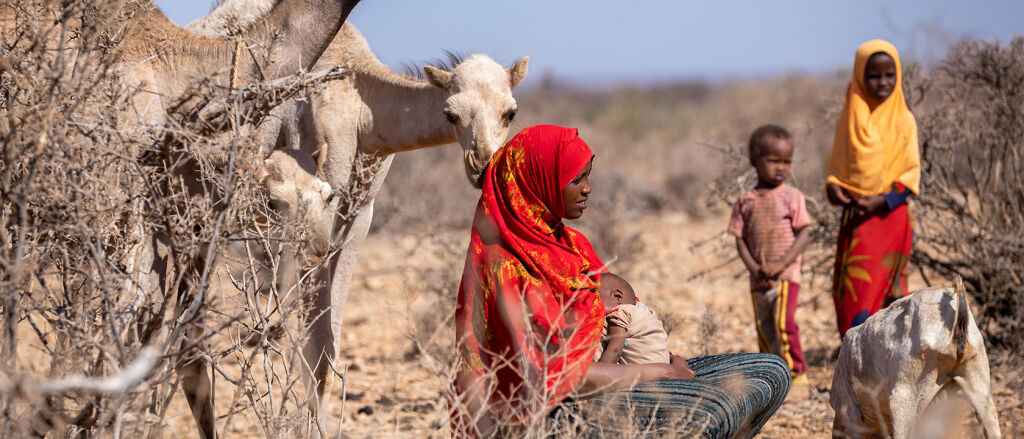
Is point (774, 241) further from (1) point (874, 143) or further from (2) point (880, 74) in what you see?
(2) point (880, 74)

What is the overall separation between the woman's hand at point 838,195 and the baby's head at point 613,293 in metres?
2.29

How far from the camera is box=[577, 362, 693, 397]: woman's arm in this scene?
3.25 m

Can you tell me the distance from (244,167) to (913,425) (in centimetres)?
243

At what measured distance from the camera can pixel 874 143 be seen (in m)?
5.44

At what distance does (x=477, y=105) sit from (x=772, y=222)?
2.23m

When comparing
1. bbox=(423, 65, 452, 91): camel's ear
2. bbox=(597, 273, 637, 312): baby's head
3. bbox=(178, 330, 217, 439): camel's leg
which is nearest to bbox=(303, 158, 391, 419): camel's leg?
bbox=(178, 330, 217, 439): camel's leg

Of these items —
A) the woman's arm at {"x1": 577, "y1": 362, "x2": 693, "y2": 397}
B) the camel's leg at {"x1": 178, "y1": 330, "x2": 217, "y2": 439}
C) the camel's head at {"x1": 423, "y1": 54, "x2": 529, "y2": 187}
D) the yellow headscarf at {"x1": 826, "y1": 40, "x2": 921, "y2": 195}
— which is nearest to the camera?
the woman's arm at {"x1": 577, "y1": 362, "x2": 693, "y2": 397}

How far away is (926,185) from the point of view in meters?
6.52

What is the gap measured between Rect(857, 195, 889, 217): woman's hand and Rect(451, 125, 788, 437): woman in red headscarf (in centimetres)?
224

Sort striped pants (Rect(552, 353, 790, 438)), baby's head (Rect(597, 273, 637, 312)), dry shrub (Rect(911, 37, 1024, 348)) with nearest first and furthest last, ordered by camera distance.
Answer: striped pants (Rect(552, 353, 790, 438))
baby's head (Rect(597, 273, 637, 312))
dry shrub (Rect(911, 37, 1024, 348))

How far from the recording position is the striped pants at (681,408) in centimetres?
307

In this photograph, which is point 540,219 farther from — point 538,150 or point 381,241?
point 381,241

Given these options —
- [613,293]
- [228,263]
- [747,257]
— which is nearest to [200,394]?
[228,263]

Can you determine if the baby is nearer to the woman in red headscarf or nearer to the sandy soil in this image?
the woman in red headscarf
